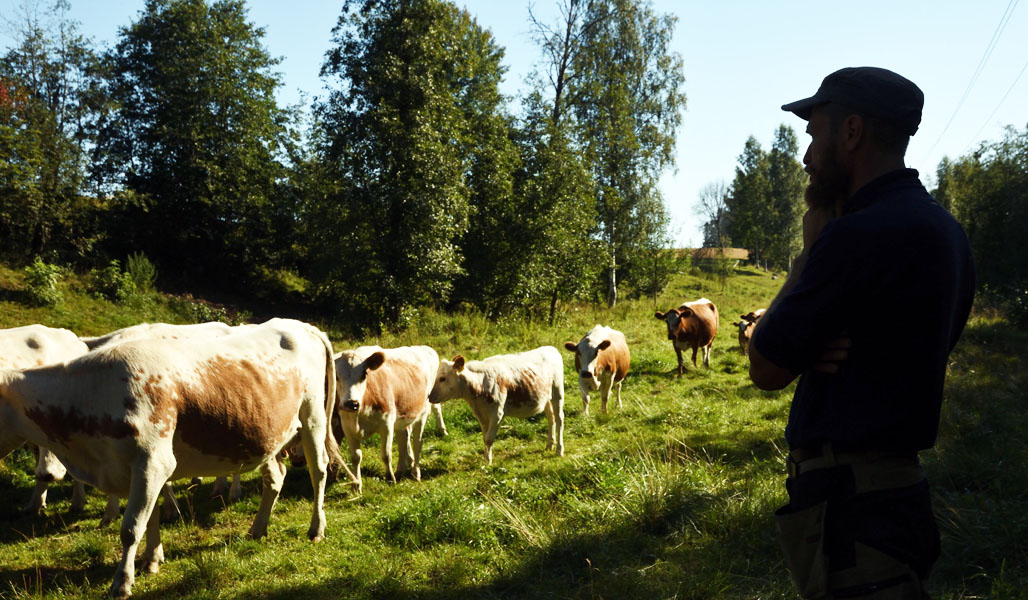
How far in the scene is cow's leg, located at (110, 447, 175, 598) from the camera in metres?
4.81

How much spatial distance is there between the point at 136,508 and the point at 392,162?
15.6 meters

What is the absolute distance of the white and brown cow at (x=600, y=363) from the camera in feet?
36.7

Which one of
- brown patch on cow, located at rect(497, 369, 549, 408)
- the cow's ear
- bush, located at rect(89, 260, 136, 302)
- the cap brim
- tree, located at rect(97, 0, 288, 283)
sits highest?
tree, located at rect(97, 0, 288, 283)

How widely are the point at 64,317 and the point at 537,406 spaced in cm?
1312

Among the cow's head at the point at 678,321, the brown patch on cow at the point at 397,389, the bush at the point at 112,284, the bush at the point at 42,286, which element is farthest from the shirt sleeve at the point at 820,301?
the bush at the point at 112,284

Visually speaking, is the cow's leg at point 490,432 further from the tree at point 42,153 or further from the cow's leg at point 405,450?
the tree at point 42,153

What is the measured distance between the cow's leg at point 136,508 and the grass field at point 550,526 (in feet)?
0.63

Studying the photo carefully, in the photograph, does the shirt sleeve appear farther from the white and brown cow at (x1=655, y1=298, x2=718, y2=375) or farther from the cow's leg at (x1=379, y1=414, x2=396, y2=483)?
the white and brown cow at (x1=655, y1=298, x2=718, y2=375)

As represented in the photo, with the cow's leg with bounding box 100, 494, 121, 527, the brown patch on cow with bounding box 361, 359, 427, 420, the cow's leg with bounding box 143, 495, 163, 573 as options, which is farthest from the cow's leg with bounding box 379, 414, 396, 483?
the cow's leg with bounding box 143, 495, 163, 573

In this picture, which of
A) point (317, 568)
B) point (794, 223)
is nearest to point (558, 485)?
point (317, 568)

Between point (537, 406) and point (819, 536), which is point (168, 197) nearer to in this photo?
point (537, 406)

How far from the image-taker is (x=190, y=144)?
26.2m

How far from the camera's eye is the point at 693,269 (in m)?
47.0

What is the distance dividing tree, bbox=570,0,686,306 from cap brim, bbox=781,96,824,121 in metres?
26.0
